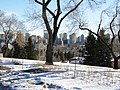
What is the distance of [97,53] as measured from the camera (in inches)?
2320

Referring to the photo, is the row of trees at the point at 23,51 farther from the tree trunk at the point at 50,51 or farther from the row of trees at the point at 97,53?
the tree trunk at the point at 50,51

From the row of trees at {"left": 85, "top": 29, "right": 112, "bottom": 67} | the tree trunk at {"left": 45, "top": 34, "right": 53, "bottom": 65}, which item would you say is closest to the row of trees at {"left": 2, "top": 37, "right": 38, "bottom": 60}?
the row of trees at {"left": 85, "top": 29, "right": 112, "bottom": 67}

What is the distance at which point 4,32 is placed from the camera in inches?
2520

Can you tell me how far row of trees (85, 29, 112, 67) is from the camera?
2295 inches

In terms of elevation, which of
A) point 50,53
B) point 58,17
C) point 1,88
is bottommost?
point 1,88

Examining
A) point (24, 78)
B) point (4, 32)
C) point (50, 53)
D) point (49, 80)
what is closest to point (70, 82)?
point (49, 80)

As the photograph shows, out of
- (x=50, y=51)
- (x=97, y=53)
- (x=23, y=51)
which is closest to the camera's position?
(x=50, y=51)

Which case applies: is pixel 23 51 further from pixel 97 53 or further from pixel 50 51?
pixel 50 51

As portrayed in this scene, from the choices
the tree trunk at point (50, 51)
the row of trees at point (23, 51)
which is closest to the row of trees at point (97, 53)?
the row of trees at point (23, 51)

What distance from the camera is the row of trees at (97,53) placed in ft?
191

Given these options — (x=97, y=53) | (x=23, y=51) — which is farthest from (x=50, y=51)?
(x=23, y=51)

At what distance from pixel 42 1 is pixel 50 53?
4.11 metres

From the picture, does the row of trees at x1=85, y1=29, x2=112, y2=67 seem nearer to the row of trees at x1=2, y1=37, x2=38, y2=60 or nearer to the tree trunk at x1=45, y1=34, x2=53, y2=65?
the row of trees at x1=2, y1=37, x2=38, y2=60

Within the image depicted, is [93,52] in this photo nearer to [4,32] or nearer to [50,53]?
[4,32]
